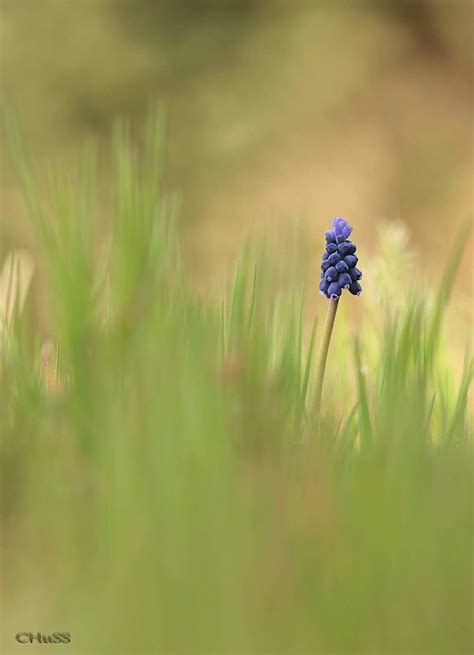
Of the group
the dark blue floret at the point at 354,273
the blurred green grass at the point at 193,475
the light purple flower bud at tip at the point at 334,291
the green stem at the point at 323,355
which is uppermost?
the dark blue floret at the point at 354,273

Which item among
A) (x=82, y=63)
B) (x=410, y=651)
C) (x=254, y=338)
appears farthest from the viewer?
(x=82, y=63)

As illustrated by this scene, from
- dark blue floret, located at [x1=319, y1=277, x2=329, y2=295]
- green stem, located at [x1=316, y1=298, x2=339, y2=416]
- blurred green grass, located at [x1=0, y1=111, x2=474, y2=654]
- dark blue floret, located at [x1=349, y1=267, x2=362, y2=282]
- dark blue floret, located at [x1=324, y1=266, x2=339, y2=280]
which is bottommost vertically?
blurred green grass, located at [x1=0, y1=111, x2=474, y2=654]

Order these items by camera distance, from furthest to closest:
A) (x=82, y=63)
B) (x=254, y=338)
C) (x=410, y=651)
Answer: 1. (x=82, y=63)
2. (x=254, y=338)
3. (x=410, y=651)

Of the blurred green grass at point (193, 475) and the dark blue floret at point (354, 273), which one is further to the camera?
the dark blue floret at point (354, 273)

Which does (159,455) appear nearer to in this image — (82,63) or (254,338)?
(254,338)

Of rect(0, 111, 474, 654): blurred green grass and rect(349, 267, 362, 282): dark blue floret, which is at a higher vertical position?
rect(349, 267, 362, 282): dark blue floret

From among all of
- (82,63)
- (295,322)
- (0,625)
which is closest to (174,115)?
(82,63)

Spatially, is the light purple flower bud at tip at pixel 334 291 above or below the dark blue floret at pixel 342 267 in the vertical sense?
below
